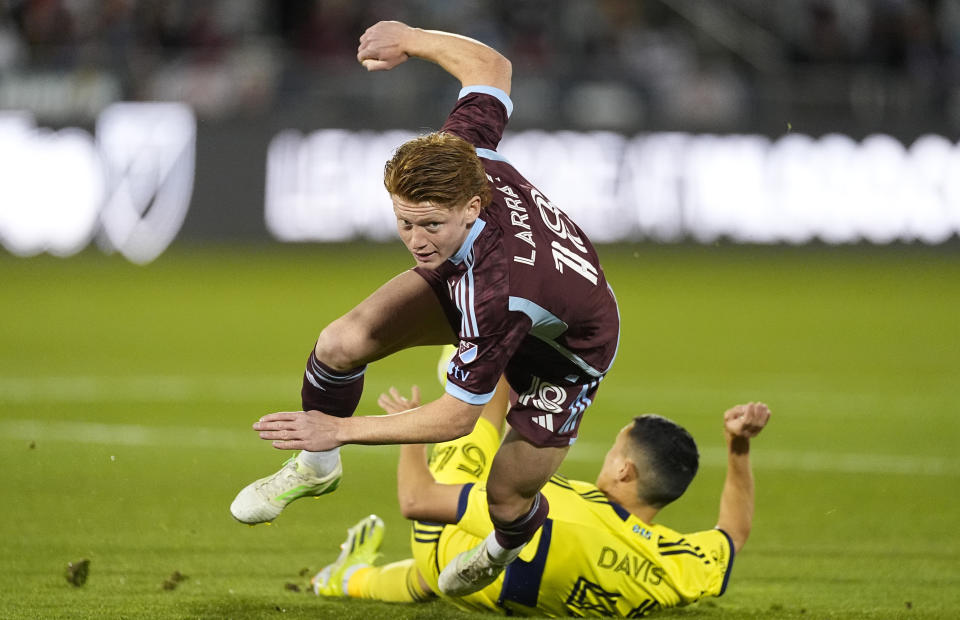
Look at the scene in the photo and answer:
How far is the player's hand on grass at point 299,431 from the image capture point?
4477mm

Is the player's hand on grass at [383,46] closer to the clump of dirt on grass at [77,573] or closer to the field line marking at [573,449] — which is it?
the clump of dirt on grass at [77,573]

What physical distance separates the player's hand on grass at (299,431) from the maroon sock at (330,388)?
2.56 feet

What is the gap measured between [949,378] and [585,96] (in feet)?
25.6

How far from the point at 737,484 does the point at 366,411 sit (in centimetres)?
503

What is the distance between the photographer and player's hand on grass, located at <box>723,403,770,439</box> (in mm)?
5512

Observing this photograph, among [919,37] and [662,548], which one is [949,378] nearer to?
[662,548]

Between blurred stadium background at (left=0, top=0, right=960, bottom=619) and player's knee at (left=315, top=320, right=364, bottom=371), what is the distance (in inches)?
193

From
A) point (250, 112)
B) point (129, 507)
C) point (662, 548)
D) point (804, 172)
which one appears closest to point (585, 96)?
point (804, 172)

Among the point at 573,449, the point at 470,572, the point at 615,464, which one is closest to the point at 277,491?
the point at 470,572

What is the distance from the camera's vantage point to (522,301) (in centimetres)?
463

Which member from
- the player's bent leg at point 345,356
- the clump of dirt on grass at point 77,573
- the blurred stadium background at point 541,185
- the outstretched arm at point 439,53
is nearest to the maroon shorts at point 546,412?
the player's bent leg at point 345,356

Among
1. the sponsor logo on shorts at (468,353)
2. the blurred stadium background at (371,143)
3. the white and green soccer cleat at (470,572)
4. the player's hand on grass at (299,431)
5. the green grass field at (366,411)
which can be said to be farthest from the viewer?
the blurred stadium background at (371,143)

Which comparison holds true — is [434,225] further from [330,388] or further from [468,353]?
[330,388]

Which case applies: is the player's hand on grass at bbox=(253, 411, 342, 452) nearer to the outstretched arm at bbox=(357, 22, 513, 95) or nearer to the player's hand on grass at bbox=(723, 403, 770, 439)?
the outstretched arm at bbox=(357, 22, 513, 95)
